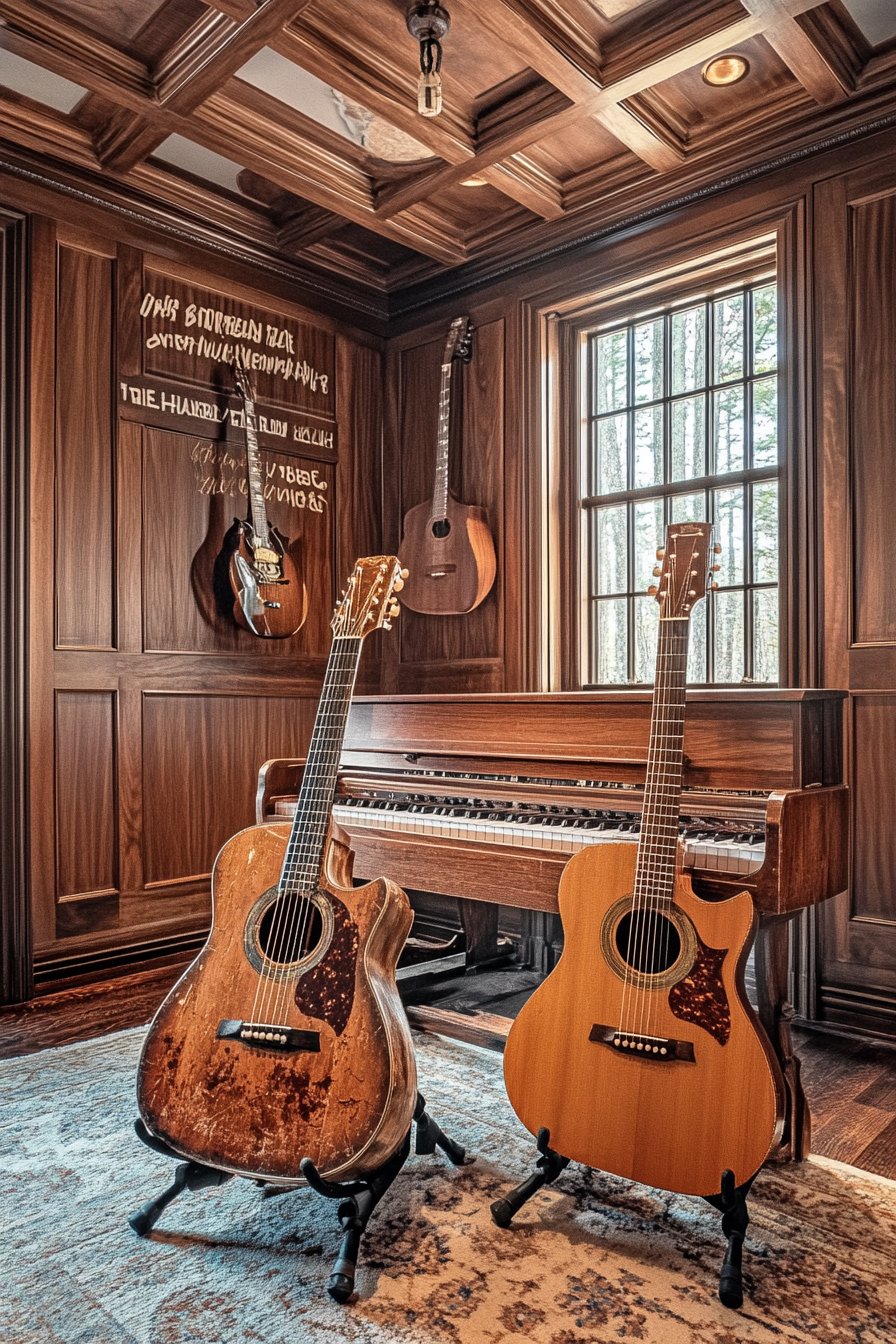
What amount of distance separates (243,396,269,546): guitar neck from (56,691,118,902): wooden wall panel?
2.89 feet

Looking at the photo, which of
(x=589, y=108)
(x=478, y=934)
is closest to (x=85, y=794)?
(x=478, y=934)

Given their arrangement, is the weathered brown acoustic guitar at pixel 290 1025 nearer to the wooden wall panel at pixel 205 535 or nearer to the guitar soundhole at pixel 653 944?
the guitar soundhole at pixel 653 944

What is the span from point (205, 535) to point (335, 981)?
2.47 m

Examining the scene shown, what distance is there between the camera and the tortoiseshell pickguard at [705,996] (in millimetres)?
1604

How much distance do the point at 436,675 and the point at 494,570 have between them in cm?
57

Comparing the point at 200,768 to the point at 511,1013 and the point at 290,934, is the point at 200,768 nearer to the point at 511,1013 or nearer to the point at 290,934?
the point at 511,1013

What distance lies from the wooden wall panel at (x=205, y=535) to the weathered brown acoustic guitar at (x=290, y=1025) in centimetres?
196

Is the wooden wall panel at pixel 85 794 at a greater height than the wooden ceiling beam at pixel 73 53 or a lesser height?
lesser

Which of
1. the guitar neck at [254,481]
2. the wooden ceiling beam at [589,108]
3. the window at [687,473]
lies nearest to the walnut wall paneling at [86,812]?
the guitar neck at [254,481]

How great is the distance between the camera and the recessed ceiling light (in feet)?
8.91

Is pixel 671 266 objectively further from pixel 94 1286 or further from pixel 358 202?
pixel 94 1286

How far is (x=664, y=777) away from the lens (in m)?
1.79

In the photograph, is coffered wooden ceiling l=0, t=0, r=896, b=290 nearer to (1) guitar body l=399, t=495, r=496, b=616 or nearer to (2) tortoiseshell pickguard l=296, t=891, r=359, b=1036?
(1) guitar body l=399, t=495, r=496, b=616

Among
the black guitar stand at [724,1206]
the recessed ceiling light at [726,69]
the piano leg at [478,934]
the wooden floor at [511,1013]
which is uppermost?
the recessed ceiling light at [726,69]
